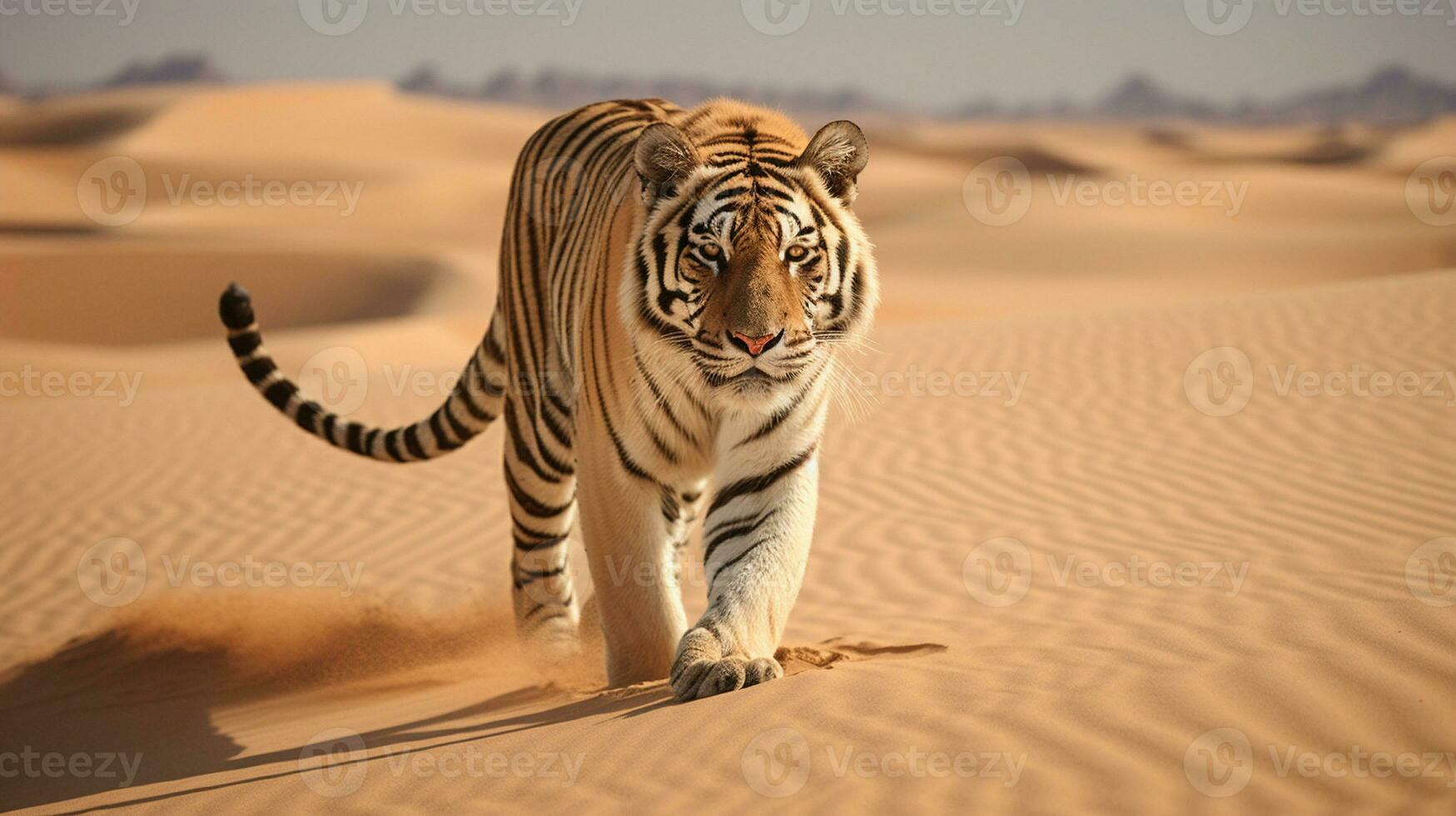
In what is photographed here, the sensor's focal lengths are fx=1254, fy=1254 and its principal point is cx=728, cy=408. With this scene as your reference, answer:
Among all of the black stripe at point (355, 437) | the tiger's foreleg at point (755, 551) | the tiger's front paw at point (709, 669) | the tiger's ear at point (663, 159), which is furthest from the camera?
the black stripe at point (355, 437)

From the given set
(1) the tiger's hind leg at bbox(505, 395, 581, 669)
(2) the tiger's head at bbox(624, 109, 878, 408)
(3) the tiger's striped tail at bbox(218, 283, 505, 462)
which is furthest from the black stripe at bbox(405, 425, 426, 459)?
(2) the tiger's head at bbox(624, 109, 878, 408)

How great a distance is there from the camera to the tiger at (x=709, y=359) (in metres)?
3.69

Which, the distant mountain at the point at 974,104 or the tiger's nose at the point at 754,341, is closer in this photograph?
the tiger's nose at the point at 754,341

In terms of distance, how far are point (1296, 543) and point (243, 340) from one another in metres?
4.78

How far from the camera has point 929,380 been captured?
10.3 m

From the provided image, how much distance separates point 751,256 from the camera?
12.1ft

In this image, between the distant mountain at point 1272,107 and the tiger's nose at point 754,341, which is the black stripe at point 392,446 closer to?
the tiger's nose at point 754,341

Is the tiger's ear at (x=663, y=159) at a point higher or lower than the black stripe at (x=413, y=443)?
higher

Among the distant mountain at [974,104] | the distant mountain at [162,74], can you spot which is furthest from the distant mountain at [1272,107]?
the distant mountain at [162,74]

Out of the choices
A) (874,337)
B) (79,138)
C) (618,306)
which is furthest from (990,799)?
(79,138)

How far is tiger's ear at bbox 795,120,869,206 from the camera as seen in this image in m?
3.91

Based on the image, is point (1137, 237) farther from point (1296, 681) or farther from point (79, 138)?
point (79, 138)

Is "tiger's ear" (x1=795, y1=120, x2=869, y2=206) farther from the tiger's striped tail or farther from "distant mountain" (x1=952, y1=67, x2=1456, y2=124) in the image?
"distant mountain" (x1=952, y1=67, x2=1456, y2=124)

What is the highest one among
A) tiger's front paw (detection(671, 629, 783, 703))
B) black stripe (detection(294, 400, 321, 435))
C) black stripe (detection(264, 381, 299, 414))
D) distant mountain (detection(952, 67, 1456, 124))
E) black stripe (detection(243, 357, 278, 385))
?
distant mountain (detection(952, 67, 1456, 124))
